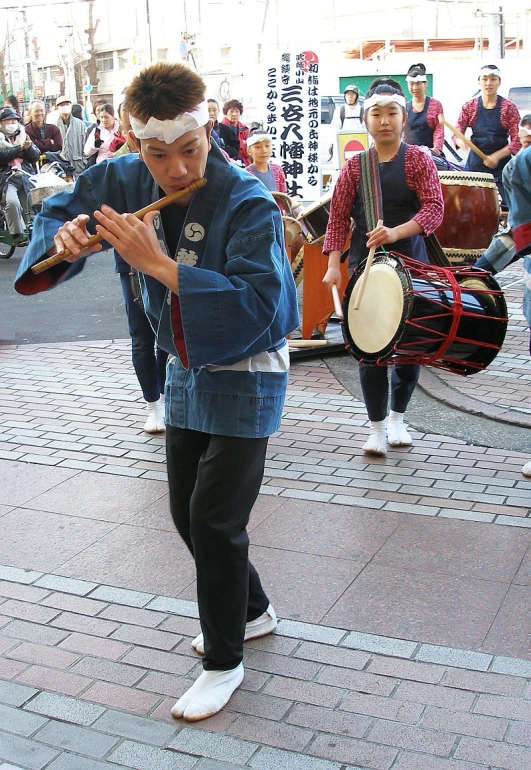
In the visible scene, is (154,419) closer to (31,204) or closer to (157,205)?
(157,205)

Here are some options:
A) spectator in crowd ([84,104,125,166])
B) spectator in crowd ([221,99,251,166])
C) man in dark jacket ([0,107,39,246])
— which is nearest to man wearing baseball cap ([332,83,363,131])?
spectator in crowd ([221,99,251,166])

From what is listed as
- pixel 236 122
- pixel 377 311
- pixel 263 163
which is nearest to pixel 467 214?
pixel 263 163

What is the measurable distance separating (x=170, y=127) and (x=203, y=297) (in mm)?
436

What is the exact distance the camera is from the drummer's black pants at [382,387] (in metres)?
5.00

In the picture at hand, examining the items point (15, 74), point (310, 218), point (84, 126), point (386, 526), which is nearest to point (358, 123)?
point (84, 126)

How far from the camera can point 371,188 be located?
477 cm

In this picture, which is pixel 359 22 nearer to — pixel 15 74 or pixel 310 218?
pixel 310 218

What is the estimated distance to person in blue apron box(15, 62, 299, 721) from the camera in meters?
2.44

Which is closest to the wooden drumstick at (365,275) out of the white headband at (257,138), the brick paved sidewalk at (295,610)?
the brick paved sidewalk at (295,610)

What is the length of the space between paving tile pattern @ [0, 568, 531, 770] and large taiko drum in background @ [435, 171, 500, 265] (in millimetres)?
4694

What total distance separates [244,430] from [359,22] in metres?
31.9

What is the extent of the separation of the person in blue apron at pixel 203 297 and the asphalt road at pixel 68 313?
521 cm

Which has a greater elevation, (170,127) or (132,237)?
(170,127)

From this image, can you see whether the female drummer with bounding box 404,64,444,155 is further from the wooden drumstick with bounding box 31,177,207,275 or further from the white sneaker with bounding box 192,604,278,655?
the wooden drumstick with bounding box 31,177,207,275
